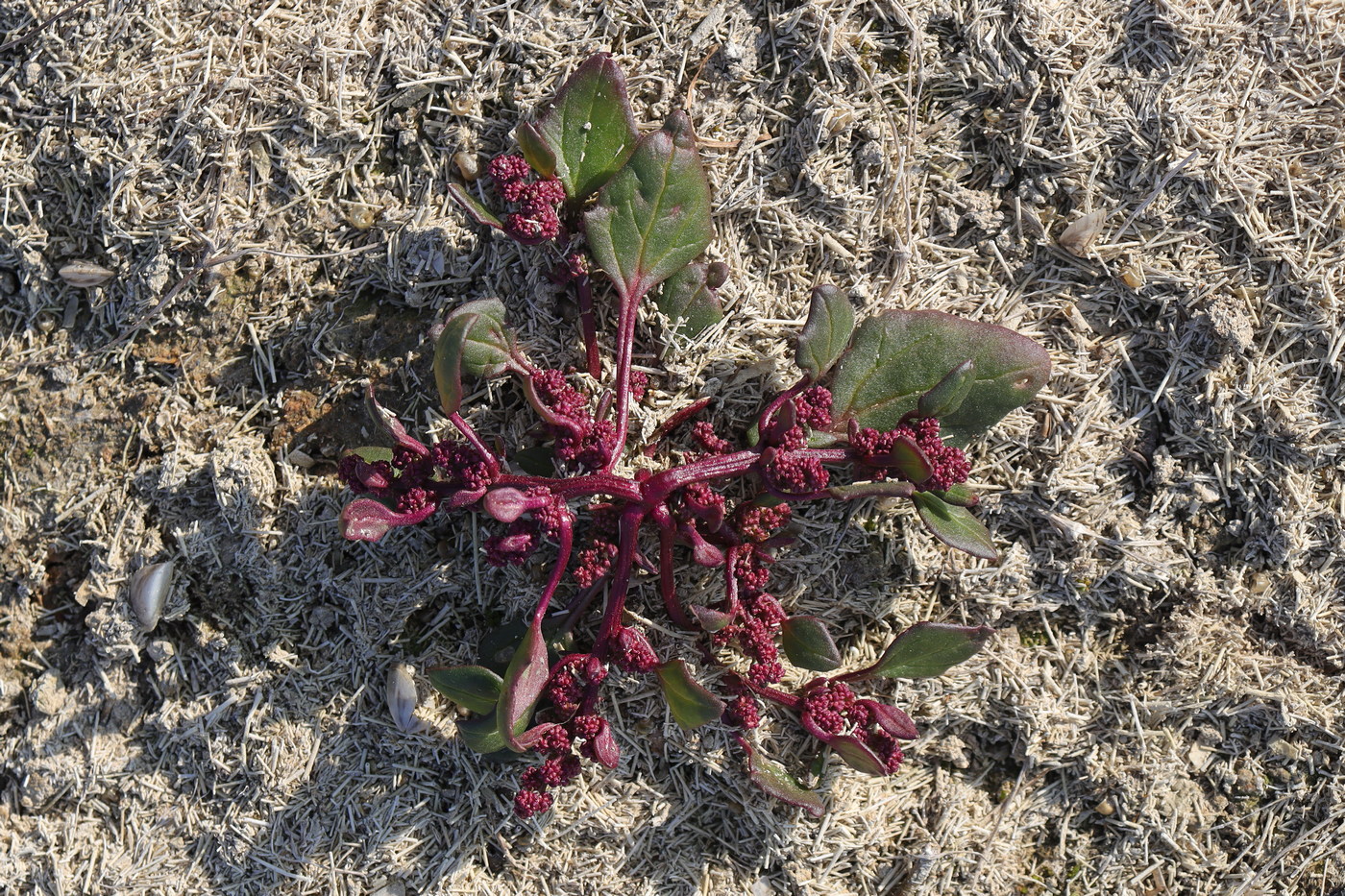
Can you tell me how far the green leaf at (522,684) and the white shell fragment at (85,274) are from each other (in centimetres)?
180

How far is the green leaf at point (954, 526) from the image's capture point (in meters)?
2.54

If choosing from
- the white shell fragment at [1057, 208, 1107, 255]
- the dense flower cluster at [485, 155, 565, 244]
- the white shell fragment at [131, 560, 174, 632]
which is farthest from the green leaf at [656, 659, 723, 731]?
the white shell fragment at [1057, 208, 1107, 255]

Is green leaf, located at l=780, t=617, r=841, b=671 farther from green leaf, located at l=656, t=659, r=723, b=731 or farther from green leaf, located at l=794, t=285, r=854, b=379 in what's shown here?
green leaf, located at l=794, t=285, r=854, b=379

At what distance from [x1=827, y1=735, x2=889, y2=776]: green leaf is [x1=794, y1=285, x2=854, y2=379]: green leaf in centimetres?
99

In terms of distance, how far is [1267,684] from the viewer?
9.28ft

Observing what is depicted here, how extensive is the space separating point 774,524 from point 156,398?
6.34 feet

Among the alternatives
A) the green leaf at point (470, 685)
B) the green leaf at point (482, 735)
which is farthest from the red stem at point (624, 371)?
the green leaf at point (482, 735)

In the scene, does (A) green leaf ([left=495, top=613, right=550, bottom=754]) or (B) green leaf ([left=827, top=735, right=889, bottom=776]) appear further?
(B) green leaf ([left=827, top=735, right=889, bottom=776])

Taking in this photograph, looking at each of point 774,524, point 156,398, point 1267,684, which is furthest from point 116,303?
point 1267,684

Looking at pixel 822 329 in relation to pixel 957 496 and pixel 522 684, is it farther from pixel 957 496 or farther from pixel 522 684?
pixel 522 684

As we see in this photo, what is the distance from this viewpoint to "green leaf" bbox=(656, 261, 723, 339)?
2.73 m

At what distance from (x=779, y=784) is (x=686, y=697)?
0.43m

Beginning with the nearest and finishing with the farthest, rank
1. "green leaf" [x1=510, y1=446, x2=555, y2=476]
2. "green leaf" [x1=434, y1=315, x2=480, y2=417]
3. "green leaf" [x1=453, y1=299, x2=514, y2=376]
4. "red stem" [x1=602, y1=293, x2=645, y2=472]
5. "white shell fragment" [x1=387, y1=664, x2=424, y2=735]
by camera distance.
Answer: "green leaf" [x1=434, y1=315, x2=480, y2=417]
"green leaf" [x1=453, y1=299, x2=514, y2=376]
"red stem" [x1=602, y1=293, x2=645, y2=472]
"green leaf" [x1=510, y1=446, x2=555, y2=476]
"white shell fragment" [x1=387, y1=664, x2=424, y2=735]

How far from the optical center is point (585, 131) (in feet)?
8.83
